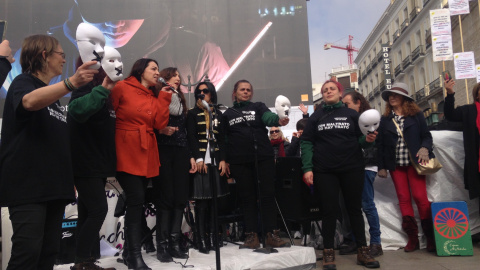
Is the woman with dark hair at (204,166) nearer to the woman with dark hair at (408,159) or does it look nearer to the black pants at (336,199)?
the black pants at (336,199)

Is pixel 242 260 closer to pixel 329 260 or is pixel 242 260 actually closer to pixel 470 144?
pixel 329 260

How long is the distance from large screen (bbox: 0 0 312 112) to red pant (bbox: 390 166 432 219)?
38.4 feet

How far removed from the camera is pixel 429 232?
431cm

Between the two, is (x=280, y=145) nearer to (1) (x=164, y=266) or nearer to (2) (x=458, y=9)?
(1) (x=164, y=266)

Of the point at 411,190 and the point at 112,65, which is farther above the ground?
the point at 112,65

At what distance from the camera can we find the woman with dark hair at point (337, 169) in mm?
3742

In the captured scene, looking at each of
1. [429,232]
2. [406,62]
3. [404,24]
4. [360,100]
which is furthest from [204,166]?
[404,24]

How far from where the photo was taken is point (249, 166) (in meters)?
3.91

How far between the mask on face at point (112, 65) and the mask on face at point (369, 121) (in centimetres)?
213

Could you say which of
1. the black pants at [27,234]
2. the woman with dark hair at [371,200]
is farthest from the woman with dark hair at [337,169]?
the black pants at [27,234]

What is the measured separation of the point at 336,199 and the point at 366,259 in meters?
0.62

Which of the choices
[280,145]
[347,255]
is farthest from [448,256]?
[280,145]

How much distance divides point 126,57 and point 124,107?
47.5ft

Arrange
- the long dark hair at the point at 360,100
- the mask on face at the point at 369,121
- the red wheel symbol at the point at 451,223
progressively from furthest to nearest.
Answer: the long dark hair at the point at 360,100 < the red wheel symbol at the point at 451,223 < the mask on face at the point at 369,121
